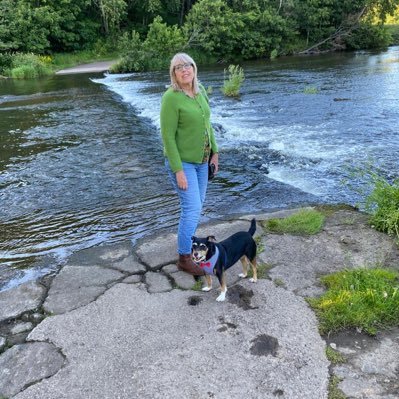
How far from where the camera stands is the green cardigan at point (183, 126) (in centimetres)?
381

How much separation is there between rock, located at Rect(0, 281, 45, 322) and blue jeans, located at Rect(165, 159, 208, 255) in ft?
4.92

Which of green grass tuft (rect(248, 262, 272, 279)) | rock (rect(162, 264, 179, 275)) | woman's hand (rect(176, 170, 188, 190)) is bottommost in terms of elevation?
rock (rect(162, 264, 179, 275))

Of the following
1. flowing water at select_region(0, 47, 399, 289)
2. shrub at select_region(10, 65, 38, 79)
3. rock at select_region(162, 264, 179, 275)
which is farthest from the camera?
shrub at select_region(10, 65, 38, 79)

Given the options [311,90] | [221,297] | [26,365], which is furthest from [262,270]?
[311,90]

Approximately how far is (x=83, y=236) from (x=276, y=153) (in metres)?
4.96

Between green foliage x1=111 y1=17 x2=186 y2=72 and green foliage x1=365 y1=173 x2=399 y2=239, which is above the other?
green foliage x1=111 y1=17 x2=186 y2=72

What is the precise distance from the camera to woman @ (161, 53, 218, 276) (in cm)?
379

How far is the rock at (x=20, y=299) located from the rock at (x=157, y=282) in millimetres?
1065

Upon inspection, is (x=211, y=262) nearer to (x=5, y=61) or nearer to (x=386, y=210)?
(x=386, y=210)

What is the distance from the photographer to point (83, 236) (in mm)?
5676

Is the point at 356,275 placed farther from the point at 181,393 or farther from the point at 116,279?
the point at 116,279

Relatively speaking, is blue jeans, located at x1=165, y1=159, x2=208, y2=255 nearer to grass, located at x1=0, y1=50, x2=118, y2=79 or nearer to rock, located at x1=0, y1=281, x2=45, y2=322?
rock, located at x1=0, y1=281, x2=45, y2=322

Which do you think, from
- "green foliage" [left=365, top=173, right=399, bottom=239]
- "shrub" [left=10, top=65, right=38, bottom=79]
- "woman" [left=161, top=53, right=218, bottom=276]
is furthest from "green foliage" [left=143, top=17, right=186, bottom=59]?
"woman" [left=161, top=53, right=218, bottom=276]

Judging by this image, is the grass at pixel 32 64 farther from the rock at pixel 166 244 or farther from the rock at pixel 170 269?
the rock at pixel 170 269
